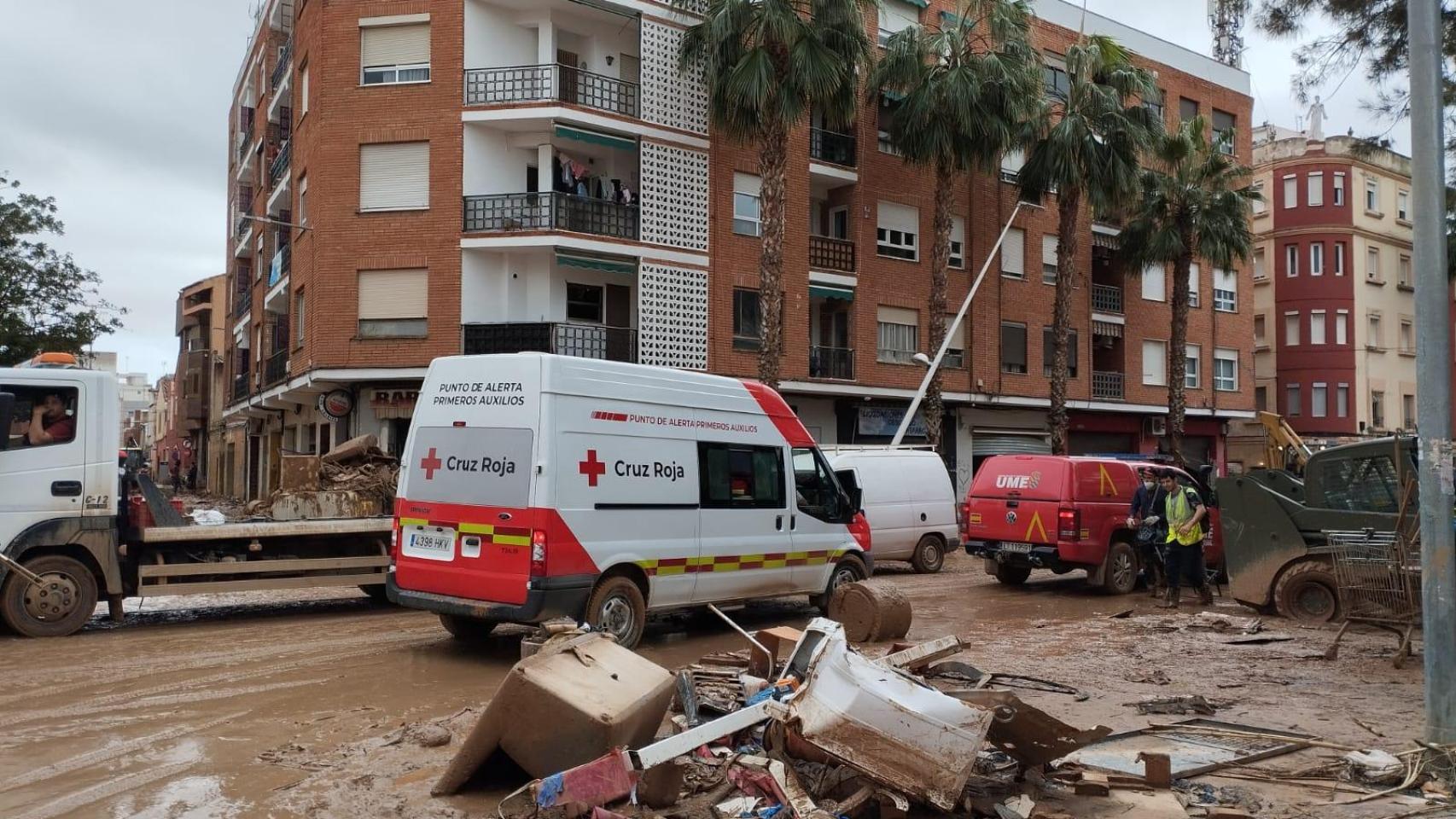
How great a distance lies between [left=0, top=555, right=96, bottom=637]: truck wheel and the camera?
9.75 metres

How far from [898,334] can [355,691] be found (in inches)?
909

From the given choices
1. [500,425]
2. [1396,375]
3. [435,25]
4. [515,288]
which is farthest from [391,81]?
[1396,375]

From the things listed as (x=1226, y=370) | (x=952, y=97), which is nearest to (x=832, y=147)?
(x=952, y=97)

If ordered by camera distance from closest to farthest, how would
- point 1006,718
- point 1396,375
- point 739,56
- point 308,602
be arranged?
point 1006,718
point 308,602
point 739,56
point 1396,375

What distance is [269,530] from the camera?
1109 centimetres

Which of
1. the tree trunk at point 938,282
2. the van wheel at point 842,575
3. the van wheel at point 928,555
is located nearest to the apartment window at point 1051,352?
the tree trunk at point 938,282

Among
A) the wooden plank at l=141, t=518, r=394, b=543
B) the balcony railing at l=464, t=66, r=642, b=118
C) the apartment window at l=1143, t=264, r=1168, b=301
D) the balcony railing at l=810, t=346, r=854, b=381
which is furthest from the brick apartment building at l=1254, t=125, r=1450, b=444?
the wooden plank at l=141, t=518, r=394, b=543

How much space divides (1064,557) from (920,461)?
4.31 metres

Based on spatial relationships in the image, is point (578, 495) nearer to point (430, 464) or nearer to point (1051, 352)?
point (430, 464)

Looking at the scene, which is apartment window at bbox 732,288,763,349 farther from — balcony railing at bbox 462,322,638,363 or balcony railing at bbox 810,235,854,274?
balcony railing at bbox 462,322,638,363

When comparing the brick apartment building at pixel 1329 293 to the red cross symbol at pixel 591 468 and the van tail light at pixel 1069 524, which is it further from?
the red cross symbol at pixel 591 468

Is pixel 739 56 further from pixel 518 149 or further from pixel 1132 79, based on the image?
pixel 1132 79

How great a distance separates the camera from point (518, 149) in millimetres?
24094

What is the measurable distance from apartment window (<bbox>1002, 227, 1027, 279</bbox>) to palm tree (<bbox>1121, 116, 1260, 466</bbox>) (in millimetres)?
3422
